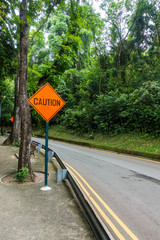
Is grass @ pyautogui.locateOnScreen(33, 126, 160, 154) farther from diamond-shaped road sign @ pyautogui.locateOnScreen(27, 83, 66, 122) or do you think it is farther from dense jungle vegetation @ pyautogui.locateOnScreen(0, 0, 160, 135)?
diamond-shaped road sign @ pyautogui.locateOnScreen(27, 83, 66, 122)

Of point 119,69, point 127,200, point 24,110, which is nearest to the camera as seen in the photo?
point 127,200

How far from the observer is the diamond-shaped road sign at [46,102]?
6512mm

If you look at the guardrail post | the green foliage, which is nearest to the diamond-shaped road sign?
the guardrail post

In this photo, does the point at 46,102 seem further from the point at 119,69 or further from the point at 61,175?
A: the point at 119,69

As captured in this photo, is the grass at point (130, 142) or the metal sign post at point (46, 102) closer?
the metal sign post at point (46, 102)

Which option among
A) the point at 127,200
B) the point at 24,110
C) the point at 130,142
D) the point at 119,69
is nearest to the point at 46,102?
the point at 24,110

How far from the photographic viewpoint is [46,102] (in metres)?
6.68

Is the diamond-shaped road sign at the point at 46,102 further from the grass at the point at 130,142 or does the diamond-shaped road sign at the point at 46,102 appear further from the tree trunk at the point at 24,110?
the grass at the point at 130,142

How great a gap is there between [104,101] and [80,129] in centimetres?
793

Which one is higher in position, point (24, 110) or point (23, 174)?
point (24, 110)

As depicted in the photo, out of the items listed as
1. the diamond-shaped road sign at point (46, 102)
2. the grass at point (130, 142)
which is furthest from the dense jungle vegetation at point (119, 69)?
the diamond-shaped road sign at point (46, 102)

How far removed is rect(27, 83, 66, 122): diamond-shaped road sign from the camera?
6.51m

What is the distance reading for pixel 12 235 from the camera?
369 centimetres

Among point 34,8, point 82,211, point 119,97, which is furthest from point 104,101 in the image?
point 82,211
